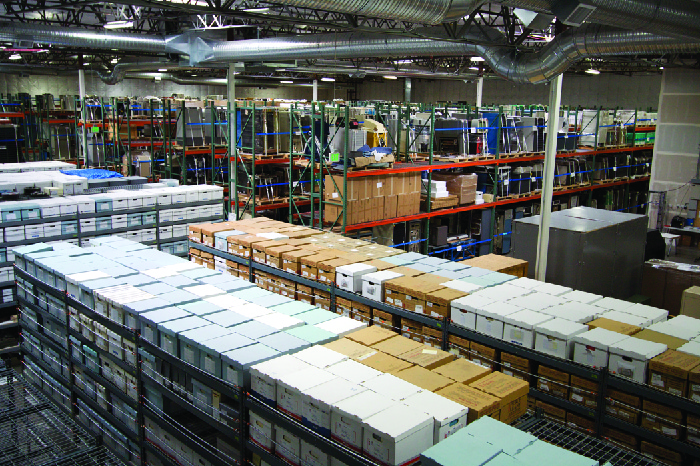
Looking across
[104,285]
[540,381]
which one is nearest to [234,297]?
[104,285]

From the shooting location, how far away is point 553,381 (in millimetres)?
5805

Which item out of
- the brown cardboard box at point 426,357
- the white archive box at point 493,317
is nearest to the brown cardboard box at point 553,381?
the white archive box at point 493,317

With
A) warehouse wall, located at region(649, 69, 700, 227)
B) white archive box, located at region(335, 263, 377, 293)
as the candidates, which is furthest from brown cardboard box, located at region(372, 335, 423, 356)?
warehouse wall, located at region(649, 69, 700, 227)

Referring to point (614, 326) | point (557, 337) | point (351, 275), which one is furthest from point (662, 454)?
point (351, 275)

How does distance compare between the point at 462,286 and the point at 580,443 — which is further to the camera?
the point at 462,286

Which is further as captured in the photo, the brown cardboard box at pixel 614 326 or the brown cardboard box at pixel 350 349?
the brown cardboard box at pixel 614 326

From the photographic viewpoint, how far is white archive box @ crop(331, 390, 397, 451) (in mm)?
3777

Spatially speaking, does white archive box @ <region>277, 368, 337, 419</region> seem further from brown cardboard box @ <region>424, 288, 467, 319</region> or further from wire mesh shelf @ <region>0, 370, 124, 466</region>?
wire mesh shelf @ <region>0, 370, 124, 466</region>

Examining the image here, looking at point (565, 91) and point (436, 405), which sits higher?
point (565, 91)

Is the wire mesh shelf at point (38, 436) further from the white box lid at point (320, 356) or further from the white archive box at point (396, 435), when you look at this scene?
the white archive box at point (396, 435)

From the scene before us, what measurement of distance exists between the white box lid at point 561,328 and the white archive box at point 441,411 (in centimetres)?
200

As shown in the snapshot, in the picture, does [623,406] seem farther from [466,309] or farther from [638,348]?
[466,309]

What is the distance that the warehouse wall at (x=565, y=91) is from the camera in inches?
1119

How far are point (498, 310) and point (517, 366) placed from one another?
1.99 ft
